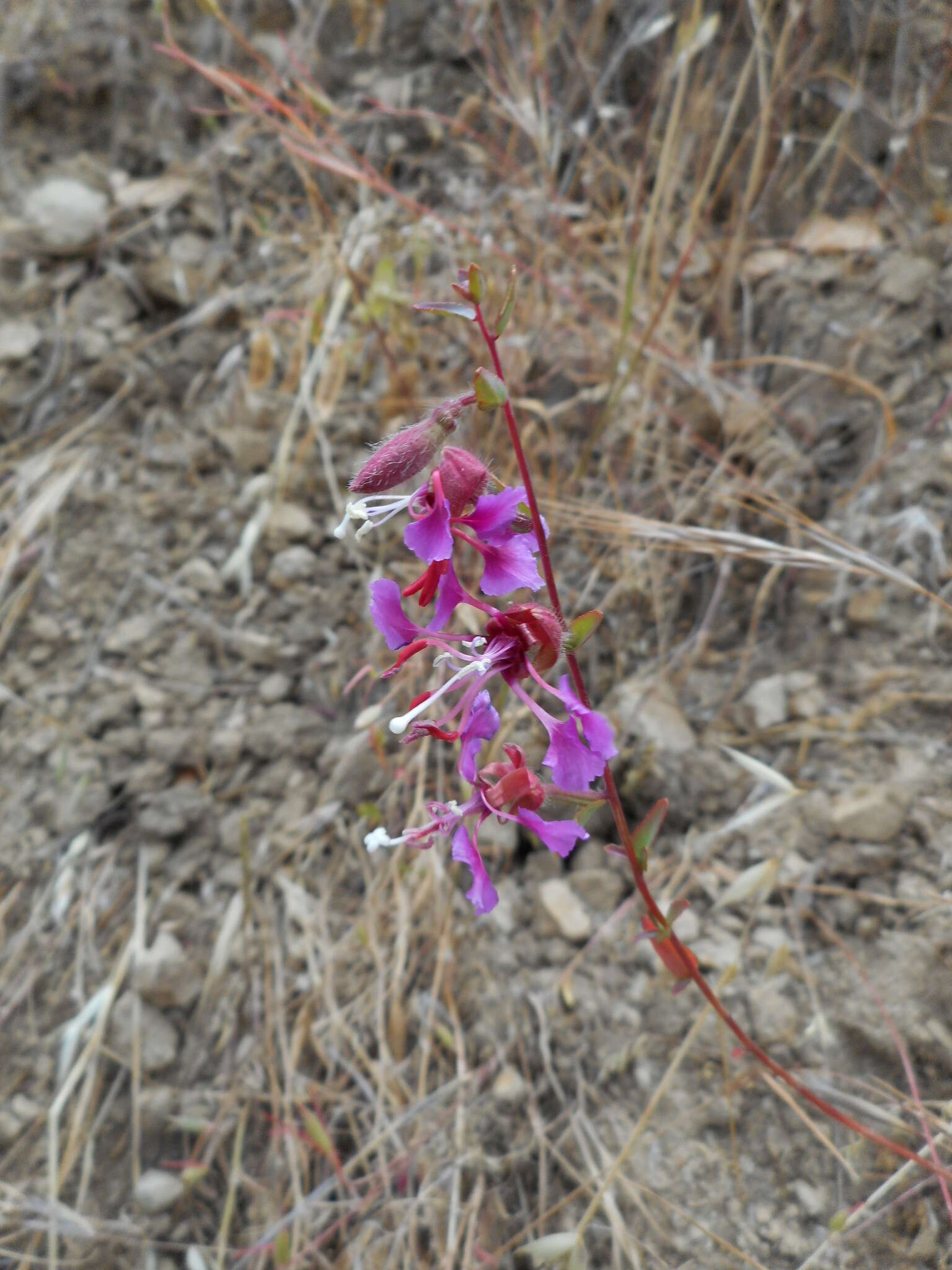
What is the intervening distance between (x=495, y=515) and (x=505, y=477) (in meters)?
1.01

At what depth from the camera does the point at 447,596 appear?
0.80 metres

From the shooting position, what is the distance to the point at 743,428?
70.7 inches

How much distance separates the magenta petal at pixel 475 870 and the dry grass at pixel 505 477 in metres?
0.65

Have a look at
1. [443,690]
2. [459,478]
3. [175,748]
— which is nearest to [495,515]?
[459,478]

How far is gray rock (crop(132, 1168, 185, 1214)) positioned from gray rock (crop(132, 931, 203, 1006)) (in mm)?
262

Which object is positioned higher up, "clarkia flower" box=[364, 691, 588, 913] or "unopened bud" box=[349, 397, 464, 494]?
"unopened bud" box=[349, 397, 464, 494]

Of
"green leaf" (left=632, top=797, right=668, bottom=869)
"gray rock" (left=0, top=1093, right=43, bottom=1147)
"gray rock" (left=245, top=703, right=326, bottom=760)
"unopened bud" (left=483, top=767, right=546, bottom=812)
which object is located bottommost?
"gray rock" (left=0, top=1093, right=43, bottom=1147)

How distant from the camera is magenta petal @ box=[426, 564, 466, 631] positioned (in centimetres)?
79

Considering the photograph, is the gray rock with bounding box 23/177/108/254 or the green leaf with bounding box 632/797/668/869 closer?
the green leaf with bounding box 632/797/668/869

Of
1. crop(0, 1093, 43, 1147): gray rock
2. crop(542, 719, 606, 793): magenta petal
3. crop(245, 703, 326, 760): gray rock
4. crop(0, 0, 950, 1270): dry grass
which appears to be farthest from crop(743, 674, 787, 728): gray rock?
crop(0, 1093, 43, 1147): gray rock

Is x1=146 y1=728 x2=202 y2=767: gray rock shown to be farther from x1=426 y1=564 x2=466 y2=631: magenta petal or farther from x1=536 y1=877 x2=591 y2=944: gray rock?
x1=426 y1=564 x2=466 y2=631: magenta petal

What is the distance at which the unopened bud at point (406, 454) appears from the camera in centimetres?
81

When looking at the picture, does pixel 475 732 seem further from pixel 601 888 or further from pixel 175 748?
pixel 175 748

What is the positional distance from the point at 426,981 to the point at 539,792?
85cm
